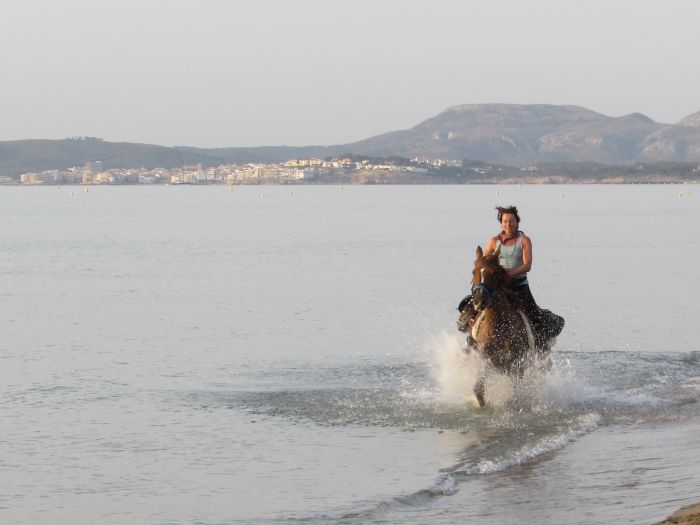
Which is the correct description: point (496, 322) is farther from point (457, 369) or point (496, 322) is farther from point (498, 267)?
point (457, 369)

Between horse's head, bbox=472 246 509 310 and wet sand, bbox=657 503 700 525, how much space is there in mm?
5365

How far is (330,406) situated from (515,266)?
11.1 ft

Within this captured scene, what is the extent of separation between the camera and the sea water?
12742 millimetres

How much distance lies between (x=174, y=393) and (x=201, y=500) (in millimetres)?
6790

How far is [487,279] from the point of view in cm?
1598

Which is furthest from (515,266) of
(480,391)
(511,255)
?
(480,391)

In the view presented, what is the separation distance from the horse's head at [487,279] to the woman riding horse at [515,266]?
19cm

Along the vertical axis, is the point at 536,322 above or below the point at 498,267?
below

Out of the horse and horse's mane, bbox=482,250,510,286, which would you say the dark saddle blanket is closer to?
the horse

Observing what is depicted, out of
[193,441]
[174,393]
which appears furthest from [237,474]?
[174,393]

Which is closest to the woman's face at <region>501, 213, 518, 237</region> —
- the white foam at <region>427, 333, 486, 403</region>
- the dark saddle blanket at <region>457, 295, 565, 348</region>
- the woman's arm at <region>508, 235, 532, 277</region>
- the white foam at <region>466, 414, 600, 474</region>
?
the woman's arm at <region>508, 235, 532, 277</region>

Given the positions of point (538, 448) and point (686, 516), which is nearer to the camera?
point (686, 516)

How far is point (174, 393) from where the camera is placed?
19641 millimetres

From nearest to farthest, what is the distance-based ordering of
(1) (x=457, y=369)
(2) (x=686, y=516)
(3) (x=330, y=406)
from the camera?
(2) (x=686, y=516) → (1) (x=457, y=369) → (3) (x=330, y=406)
